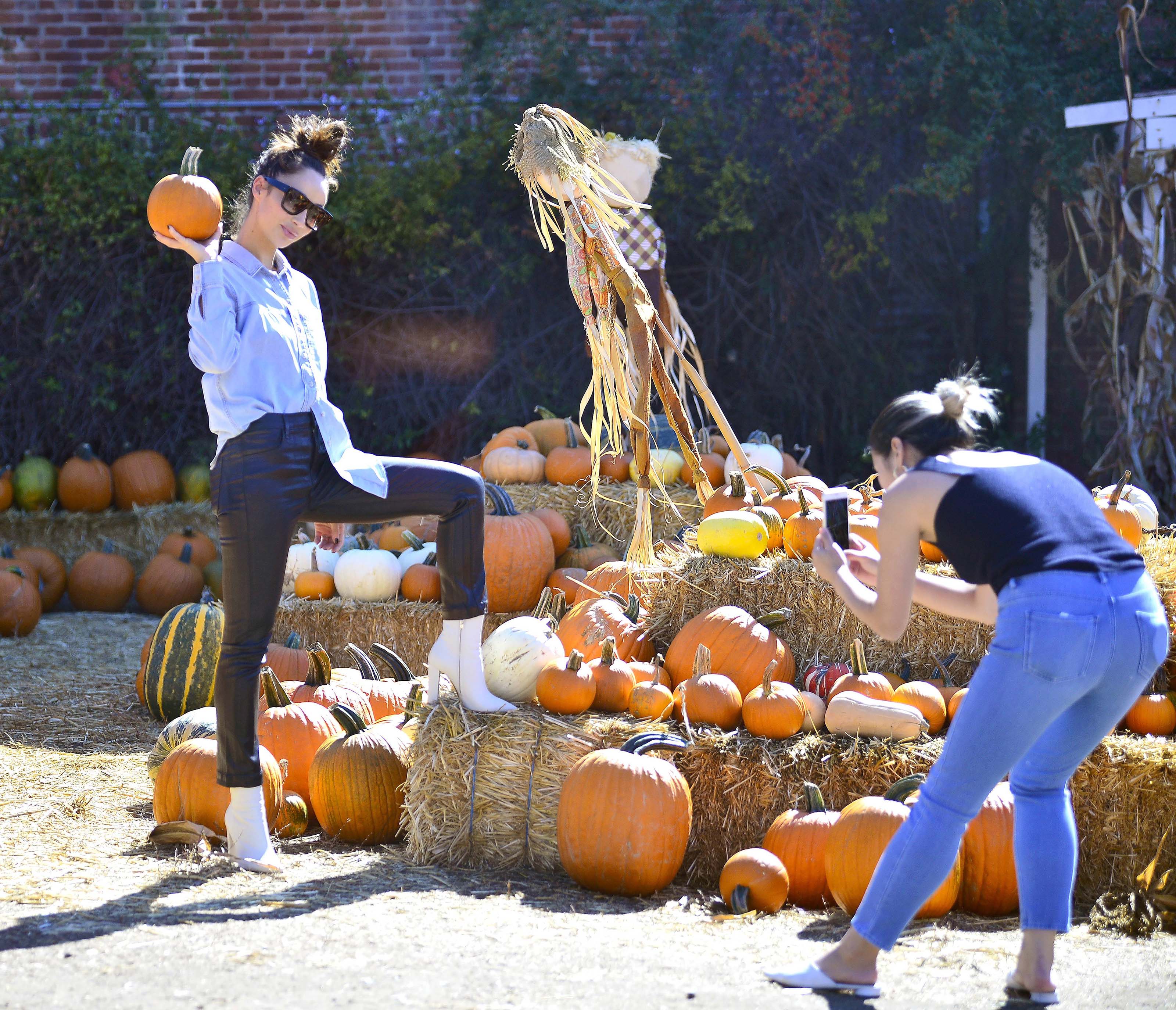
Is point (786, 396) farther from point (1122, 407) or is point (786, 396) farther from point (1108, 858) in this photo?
point (1108, 858)

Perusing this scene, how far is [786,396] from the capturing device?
7820 mm

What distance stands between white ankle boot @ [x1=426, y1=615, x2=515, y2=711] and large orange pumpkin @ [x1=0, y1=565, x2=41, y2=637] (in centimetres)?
388

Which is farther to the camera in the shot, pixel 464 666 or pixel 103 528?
pixel 103 528

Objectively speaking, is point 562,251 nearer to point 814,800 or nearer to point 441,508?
point 441,508

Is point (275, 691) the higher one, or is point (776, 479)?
point (776, 479)

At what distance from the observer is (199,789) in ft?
11.3

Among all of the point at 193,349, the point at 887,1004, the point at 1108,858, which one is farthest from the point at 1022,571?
the point at 193,349

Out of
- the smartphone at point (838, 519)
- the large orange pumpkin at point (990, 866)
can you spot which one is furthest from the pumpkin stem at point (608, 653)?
the smartphone at point (838, 519)

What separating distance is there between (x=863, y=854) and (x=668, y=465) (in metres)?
2.97

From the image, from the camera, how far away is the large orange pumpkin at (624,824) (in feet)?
10.2

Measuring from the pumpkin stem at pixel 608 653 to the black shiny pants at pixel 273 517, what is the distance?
1.97 feet

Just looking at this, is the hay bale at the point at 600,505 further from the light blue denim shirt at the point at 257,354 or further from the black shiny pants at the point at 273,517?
the light blue denim shirt at the point at 257,354

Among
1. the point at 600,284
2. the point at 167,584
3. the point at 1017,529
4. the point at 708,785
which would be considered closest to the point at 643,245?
the point at 600,284

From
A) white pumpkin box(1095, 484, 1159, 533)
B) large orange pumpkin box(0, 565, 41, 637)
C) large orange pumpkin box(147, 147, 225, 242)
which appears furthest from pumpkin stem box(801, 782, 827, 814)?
large orange pumpkin box(0, 565, 41, 637)
